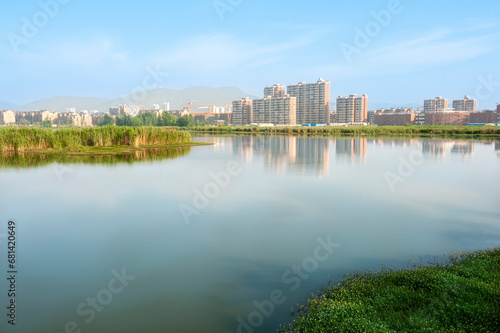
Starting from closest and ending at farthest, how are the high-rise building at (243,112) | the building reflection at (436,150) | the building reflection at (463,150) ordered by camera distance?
the building reflection at (436,150) → the building reflection at (463,150) → the high-rise building at (243,112)

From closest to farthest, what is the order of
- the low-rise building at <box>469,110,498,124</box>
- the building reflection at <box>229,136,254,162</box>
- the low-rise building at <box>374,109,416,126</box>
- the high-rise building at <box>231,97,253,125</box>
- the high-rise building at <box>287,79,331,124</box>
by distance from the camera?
the building reflection at <box>229,136,254,162</box>
the low-rise building at <box>469,110,498,124</box>
the low-rise building at <box>374,109,416,126</box>
the high-rise building at <box>287,79,331,124</box>
the high-rise building at <box>231,97,253,125</box>

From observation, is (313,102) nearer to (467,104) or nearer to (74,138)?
(467,104)

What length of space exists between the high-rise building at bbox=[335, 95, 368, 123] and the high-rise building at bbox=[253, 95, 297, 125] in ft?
45.6

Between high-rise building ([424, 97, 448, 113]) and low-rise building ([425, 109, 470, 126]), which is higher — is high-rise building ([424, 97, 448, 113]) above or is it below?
above

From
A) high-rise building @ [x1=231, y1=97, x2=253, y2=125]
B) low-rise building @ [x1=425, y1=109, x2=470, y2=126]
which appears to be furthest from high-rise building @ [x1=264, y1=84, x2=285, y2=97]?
low-rise building @ [x1=425, y1=109, x2=470, y2=126]

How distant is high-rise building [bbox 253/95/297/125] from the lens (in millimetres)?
99062

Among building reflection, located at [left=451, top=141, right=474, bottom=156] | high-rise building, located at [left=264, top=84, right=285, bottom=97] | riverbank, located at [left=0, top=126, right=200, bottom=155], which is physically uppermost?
high-rise building, located at [left=264, top=84, right=285, bottom=97]

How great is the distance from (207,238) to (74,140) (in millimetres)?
17396

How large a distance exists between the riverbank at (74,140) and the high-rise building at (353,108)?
284ft

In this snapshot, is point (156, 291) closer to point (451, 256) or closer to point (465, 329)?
point (465, 329)

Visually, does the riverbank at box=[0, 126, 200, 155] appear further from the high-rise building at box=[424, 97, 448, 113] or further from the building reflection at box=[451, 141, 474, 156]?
the high-rise building at box=[424, 97, 448, 113]

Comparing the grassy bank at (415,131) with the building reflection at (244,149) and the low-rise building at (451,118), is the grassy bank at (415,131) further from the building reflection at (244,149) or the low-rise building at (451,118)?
the low-rise building at (451,118)

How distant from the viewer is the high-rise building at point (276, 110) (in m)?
99.1

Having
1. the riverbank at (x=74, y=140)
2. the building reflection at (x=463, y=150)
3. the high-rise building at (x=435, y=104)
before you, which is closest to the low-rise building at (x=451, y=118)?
the high-rise building at (x=435, y=104)
